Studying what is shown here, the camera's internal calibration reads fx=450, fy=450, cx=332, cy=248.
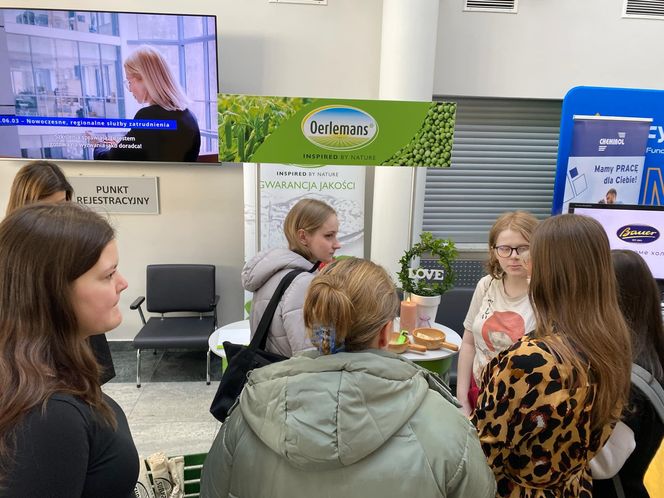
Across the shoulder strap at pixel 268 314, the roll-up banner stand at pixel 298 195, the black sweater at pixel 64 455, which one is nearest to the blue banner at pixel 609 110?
the roll-up banner stand at pixel 298 195

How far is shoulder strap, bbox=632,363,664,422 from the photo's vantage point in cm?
125

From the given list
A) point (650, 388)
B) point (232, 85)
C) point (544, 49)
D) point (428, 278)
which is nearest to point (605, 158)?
point (544, 49)

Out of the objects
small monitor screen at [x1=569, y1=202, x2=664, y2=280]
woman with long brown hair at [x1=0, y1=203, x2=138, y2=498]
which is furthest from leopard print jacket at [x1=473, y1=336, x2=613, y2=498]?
small monitor screen at [x1=569, y1=202, x2=664, y2=280]

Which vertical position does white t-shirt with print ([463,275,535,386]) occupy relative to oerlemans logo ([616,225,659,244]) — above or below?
below

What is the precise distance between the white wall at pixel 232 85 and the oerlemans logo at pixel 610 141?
1989mm

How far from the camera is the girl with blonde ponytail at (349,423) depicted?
36.5 inches

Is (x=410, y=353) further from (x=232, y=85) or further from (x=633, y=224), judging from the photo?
(x=232, y=85)

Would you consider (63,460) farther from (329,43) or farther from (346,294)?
(329,43)

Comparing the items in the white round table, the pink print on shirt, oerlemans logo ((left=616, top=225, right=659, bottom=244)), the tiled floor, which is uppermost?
oerlemans logo ((left=616, top=225, right=659, bottom=244))

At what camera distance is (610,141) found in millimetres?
3801

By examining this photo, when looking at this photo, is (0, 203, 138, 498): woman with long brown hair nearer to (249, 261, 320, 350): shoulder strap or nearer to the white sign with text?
(249, 261, 320, 350): shoulder strap

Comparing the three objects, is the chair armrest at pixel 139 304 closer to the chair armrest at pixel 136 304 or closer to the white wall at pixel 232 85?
the chair armrest at pixel 136 304

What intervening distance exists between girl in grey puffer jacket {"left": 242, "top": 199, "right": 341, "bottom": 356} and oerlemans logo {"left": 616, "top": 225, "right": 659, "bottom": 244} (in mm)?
2795

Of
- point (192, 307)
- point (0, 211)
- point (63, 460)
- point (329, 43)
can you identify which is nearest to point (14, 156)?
point (0, 211)
